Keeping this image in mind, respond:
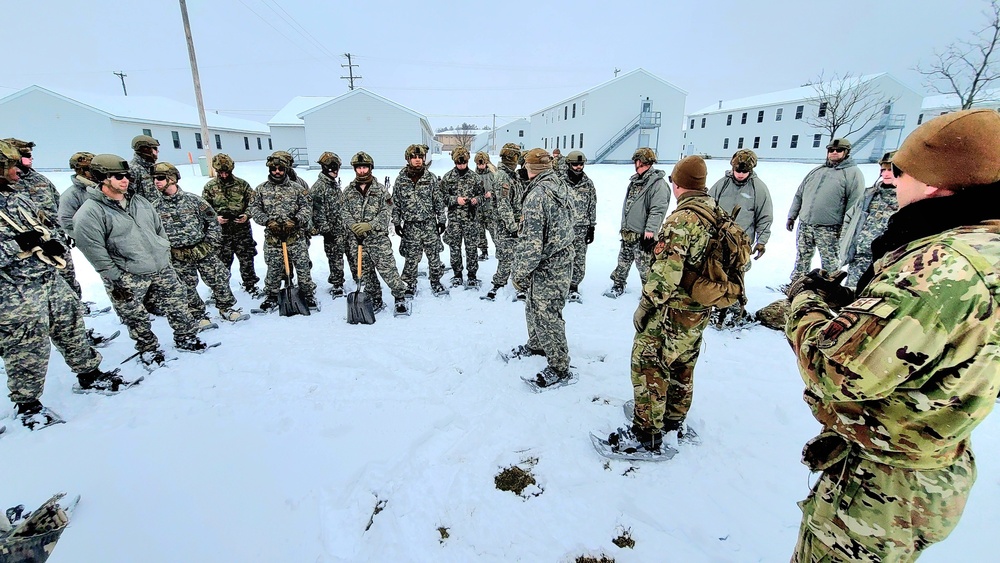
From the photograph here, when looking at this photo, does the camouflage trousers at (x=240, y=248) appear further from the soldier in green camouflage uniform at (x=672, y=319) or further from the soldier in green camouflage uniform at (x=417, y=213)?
the soldier in green camouflage uniform at (x=672, y=319)

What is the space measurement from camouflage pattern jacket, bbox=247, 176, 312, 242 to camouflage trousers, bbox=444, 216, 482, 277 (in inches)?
95.5

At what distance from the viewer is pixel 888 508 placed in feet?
4.58

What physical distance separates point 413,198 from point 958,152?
5.92m

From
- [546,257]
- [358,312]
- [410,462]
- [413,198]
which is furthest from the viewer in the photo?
[413,198]

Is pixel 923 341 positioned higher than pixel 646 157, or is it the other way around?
pixel 646 157

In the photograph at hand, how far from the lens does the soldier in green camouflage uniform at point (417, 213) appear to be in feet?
20.7

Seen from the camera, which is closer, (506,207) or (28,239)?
(28,239)

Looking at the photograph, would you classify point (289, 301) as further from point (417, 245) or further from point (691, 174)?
point (691, 174)

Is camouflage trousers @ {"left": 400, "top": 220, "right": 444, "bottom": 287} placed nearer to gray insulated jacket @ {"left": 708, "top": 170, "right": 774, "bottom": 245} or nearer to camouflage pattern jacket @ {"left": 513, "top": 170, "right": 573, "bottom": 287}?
camouflage pattern jacket @ {"left": 513, "top": 170, "right": 573, "bottom": 287}

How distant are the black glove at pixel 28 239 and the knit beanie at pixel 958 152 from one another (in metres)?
5.52

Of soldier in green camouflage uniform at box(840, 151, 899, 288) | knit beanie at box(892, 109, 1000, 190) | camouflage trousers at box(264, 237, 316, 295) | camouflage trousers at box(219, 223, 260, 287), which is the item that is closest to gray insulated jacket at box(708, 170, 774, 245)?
soldier in green camouflage uniform at box(840, 151, 899, 288)

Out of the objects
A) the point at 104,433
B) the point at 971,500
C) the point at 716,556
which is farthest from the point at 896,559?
the point at 104,433

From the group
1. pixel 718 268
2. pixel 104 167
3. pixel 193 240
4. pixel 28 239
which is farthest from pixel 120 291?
pixel 718 268

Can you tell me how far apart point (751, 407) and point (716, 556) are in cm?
177
